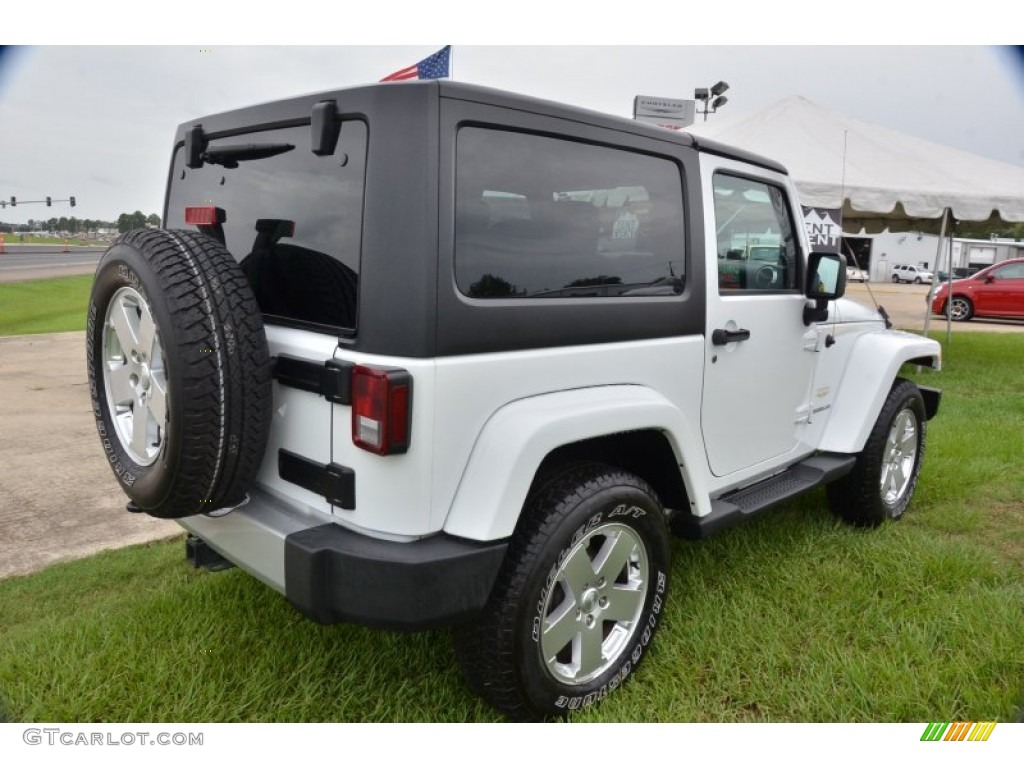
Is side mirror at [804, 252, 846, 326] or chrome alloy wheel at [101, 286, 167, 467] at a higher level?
side mirror at [804, 252, 846, 326]

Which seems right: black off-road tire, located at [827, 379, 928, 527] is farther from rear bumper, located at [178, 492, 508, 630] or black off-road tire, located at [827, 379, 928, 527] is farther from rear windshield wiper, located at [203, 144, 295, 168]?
rear windshield wiper, located at [203, 144, 295, 168]

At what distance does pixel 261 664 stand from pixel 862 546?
2823 millimetres

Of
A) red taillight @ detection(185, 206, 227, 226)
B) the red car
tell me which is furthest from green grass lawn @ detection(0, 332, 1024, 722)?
the red car

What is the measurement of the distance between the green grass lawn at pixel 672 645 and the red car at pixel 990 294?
15.9 meters

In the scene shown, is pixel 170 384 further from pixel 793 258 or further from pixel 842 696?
pixel 793 258

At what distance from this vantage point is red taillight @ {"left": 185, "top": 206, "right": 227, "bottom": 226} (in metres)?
2.45

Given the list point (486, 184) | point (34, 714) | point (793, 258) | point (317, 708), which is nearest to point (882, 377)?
point (793, 258)

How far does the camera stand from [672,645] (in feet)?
9.31

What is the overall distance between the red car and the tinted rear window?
58.2 feet

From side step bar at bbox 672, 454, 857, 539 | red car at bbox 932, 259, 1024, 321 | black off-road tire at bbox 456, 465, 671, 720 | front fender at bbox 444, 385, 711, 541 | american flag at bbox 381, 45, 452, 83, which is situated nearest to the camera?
front fender at bbox 444, 385, 711, 541

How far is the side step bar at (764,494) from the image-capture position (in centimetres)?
279

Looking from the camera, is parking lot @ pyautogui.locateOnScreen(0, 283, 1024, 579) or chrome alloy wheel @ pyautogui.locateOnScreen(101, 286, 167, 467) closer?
chrome alloy wheel @ pyautogui.locateOnScreen(101, 286, 167, 467)

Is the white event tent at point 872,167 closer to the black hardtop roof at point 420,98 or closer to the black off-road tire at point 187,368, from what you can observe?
the black hardtop roof at point 420,98

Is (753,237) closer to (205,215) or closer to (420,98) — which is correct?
(420,98)
